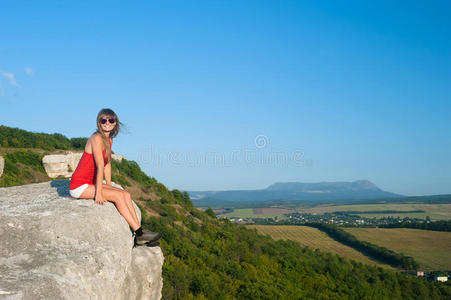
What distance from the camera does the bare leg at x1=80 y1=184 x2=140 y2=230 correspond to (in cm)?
716

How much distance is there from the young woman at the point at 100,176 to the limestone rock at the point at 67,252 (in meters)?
0.18

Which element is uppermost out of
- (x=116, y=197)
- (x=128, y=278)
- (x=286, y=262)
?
(x=116, y=197)

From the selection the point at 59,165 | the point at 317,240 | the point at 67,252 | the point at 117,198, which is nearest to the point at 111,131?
the point at 117,198

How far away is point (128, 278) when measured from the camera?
696 cm

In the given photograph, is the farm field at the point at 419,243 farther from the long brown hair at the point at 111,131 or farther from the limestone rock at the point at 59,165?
the long brown hair at the point at 111,131

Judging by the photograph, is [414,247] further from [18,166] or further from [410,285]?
[18,166]

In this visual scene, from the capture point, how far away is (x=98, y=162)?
23.2 feet

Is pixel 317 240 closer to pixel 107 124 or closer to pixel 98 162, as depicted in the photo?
pixel 107 124

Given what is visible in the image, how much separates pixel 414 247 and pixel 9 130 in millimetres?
91746

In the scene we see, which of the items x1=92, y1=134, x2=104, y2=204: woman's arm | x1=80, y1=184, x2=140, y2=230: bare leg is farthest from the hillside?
x1=92, y1=134, x2=104, y2=204: woman's arm

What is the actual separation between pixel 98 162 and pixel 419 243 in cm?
10276

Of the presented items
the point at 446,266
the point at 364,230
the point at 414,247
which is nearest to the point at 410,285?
the point at 446,266

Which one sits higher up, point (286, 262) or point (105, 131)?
point (105, 131)

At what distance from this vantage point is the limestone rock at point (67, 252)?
4535 millimetres
